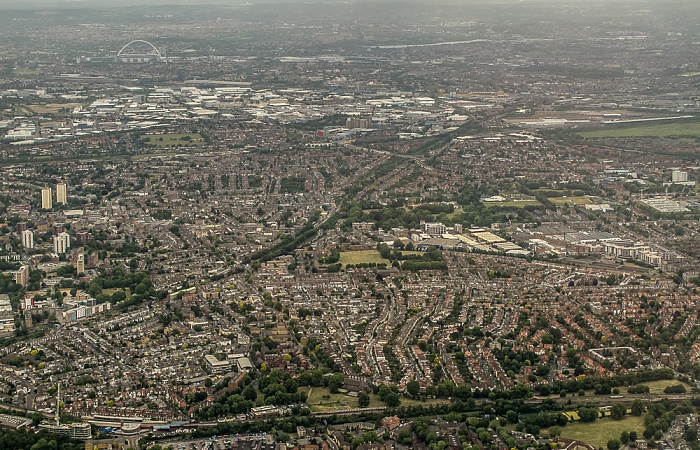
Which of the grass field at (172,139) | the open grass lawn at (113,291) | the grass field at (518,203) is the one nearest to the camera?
the open grass lawn at (113,291)

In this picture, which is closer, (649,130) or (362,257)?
(362,257)

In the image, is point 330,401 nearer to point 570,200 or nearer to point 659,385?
point 659,385

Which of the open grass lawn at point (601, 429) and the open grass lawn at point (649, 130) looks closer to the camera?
the open grass lawn at point (601, 429)

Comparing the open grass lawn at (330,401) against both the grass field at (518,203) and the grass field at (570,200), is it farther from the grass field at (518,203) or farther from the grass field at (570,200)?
the grass field at (570,200)

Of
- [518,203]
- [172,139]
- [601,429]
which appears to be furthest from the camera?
[172,139]

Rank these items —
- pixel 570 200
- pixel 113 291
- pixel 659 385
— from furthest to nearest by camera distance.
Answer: pixel 570 200 < pixel 113 291 < pixel 659 385

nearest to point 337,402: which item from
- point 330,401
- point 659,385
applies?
point 330,401

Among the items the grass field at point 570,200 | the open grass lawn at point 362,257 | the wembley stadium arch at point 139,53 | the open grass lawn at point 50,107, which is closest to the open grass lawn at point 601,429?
the open grass lawn at point 362,257
